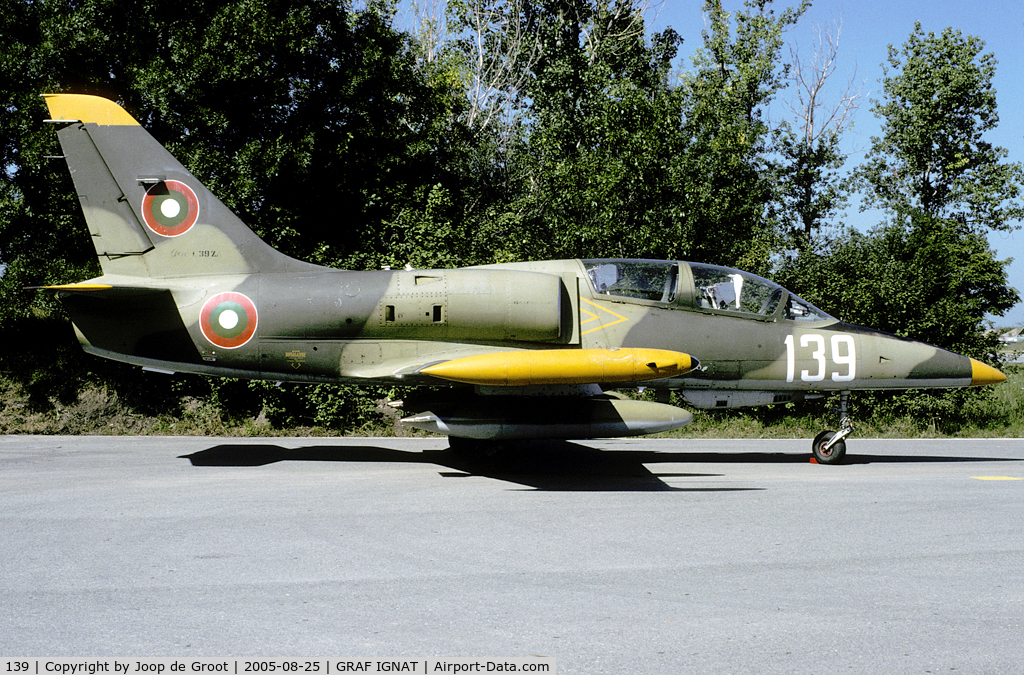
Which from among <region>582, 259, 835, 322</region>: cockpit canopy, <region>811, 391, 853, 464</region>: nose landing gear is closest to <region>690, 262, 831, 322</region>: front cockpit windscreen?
<region>582, 259, 835, 322</region>: cockpit canopy

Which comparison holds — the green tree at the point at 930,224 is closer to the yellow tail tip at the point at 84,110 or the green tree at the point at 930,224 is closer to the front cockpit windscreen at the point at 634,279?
the front cockpit windscreen at the point at 634,279

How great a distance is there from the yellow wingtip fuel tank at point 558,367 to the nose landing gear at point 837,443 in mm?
3610

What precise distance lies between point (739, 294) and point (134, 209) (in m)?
7.81

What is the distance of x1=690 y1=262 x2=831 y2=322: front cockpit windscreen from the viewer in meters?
10.3

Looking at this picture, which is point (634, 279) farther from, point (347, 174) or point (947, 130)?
point (947, 130)

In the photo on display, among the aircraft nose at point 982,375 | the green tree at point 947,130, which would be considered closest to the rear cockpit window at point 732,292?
the aircraft nose at point 982,375

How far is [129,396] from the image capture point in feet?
48.2

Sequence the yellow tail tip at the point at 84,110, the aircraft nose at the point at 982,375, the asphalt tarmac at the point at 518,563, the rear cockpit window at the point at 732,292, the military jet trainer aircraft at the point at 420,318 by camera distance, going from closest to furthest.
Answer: the asphalt tarmac at the point at 518,563
the military jet trainer aircraft at the point at 420,318
the yellow tail tip at the point at 84,110
the rear cockpit window at the point at 732,292
the aircraft nose at the point at 982,375

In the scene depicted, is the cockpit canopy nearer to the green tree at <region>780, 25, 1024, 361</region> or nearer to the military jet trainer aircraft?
the military jet trainer aircraft

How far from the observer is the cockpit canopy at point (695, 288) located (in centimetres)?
1019

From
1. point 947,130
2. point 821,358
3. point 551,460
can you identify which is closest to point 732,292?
point 821,358

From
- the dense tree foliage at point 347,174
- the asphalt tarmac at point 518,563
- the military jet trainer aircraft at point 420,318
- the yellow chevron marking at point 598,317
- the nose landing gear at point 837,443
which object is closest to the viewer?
the asphalt tarmac at point 518,563

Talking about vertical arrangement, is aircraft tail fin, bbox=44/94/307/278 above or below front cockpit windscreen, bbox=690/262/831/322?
above

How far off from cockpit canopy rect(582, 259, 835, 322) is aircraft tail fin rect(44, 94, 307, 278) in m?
4.21
